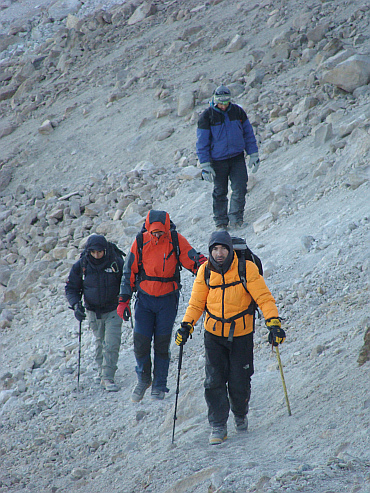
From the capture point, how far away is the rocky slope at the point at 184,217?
5.26 m

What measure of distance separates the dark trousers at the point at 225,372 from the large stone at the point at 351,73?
9.40 meters

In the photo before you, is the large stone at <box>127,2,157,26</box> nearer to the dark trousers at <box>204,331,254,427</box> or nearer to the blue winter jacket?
the blue winter jacket

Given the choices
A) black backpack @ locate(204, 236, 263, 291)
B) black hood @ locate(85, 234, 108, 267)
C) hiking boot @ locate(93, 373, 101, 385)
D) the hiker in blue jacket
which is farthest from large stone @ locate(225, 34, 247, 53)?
black backpack @ locate(204, 236, 263, 291)

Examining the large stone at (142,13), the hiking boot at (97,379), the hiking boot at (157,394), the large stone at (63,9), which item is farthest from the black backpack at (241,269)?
the large stone at (63,9)

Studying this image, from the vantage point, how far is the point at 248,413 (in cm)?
584

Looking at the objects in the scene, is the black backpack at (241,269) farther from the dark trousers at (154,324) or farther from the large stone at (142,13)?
the large stone at (142,13)

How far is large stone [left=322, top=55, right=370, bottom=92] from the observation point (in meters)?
12.5

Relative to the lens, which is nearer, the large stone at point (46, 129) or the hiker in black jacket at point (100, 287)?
the hiker in black jacket at point (100, 287)

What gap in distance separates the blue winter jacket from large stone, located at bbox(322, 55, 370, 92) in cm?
454

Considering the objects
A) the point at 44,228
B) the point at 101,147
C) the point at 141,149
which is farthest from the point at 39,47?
the point at 44,228

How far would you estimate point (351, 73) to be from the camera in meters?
12.5

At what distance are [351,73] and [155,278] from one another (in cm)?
877

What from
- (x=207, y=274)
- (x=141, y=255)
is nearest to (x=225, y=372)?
(x=207, y=274)

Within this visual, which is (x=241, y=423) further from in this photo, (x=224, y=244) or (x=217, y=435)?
(x=224, y=244)
